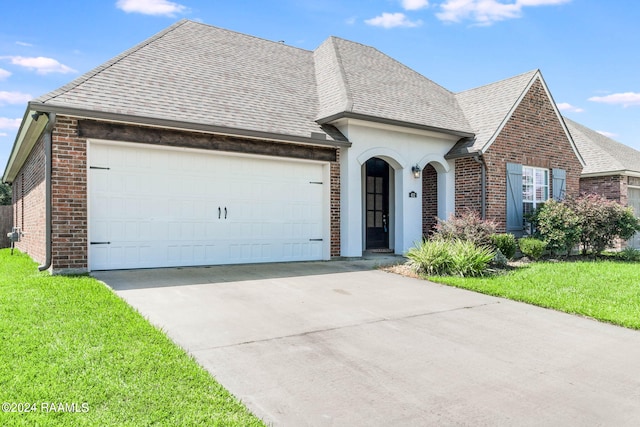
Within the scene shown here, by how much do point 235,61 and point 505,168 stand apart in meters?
8.49

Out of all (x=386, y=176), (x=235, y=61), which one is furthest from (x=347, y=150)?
(x=235, y=61)

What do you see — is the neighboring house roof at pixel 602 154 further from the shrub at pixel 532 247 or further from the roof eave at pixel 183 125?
the roof eave at pixel 183 125

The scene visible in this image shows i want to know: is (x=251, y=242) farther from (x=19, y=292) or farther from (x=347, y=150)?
(x=19, y=292)

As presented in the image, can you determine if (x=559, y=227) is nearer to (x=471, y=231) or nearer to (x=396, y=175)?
(x=471, y=231)

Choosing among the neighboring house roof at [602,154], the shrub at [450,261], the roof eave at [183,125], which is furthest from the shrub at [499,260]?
the neighboring house roof at [602,154]

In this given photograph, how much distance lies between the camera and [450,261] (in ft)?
29.7

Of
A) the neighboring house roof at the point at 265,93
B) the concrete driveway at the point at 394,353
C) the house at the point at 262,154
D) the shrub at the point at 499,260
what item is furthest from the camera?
the shrub at the point at 499,260

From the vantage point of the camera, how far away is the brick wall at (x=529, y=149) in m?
12.4

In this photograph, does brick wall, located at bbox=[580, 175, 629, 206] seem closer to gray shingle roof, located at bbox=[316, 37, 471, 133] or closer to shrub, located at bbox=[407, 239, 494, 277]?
gray shingle roof, located at bbox=[316, 37, 471, 133]

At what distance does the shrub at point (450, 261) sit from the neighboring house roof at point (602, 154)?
11.0m

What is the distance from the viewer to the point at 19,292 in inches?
241

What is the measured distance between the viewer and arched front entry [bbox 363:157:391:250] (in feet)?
43.0

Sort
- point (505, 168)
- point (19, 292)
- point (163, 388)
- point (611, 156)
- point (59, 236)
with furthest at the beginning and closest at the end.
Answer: point (611, 156) → point (505, 168) → point (59, 236) → point (19, 292) → point (163, 388)

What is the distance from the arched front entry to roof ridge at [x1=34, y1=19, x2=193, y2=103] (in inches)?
266
